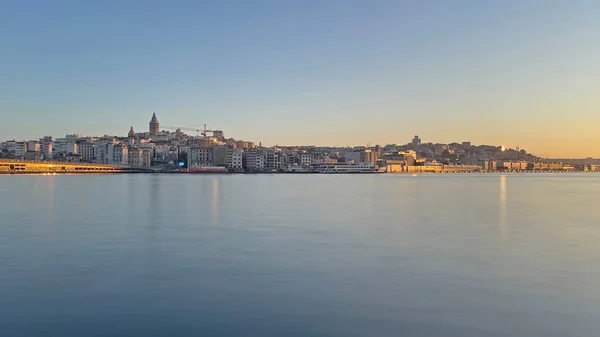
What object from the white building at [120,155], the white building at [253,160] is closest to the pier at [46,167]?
the white building at [120,155]

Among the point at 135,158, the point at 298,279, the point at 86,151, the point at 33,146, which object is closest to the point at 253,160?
the point at 135,158

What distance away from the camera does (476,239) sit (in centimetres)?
1623

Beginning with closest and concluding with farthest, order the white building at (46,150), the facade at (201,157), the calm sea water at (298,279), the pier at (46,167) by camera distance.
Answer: the calm sea water at (298,279)
the pier at (46,167)
the facade at (201,157)
the white building at (46,150)

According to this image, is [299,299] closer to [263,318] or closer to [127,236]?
[263,318]

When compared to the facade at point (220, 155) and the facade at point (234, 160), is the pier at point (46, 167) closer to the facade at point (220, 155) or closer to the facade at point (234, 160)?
the facade at point (220, 155)

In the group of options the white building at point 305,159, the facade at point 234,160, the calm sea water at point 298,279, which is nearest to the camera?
the calm sea water at point 298,279

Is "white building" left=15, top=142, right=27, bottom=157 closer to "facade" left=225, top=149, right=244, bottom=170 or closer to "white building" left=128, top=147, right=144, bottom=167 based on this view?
"white building" left=128, top=147, right=144, bottom=167

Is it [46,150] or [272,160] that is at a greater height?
[46,150]

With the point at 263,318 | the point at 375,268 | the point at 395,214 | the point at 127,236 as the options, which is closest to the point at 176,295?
the point at 263,318

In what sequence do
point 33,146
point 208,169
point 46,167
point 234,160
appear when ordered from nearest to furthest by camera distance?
point 46,167 → point 208,169 → point 234,160 → point 33,146

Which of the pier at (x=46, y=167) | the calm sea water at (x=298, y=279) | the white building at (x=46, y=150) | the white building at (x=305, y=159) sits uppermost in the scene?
the white building at (x=46, y=150)

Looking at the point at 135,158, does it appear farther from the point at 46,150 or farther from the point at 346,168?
the point at 346,168

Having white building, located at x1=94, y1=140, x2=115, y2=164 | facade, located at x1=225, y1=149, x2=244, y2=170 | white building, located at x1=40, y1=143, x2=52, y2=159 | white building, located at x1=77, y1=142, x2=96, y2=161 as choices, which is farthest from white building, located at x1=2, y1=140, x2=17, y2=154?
facade, located at x1=225, y1=149, x2=244, y2=170

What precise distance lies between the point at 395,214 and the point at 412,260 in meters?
12.4
